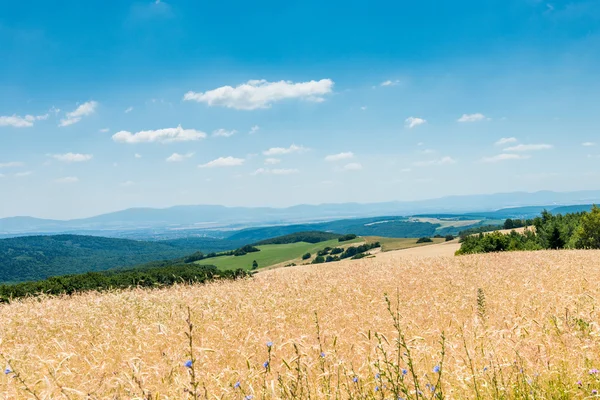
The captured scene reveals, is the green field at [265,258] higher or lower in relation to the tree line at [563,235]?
lower

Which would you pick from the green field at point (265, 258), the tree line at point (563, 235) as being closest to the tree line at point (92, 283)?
the tree line at point (563, 235)

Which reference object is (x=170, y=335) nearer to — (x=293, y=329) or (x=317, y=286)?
(x=293, y=329)

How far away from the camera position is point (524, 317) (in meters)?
6.03

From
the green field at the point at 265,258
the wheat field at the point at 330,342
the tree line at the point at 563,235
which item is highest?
the wheat field at the point at 330,342

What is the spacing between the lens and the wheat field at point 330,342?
12.5 ft

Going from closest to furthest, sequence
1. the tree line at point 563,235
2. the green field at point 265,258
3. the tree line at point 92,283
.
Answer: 1. the tree line at point 92,283
2. the tree line at point 563,235
3. the green field at point 265,258

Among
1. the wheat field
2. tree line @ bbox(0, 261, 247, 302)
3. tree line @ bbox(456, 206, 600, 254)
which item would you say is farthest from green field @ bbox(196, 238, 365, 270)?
the wheat field

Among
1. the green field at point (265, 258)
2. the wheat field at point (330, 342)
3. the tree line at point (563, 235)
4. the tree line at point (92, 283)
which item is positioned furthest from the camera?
the green field at point (265, 258)

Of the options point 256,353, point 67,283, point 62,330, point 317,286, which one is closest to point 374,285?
point 317,286

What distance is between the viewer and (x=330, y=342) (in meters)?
5.70

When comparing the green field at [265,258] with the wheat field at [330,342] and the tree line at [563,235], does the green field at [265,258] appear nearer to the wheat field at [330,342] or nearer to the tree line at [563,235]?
the tree line at [563,235]

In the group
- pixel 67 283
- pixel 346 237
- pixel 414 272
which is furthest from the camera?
pixel 346 237

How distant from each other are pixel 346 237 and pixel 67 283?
11739 cm

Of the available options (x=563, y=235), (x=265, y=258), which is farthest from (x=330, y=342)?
(x=265, y=258)
